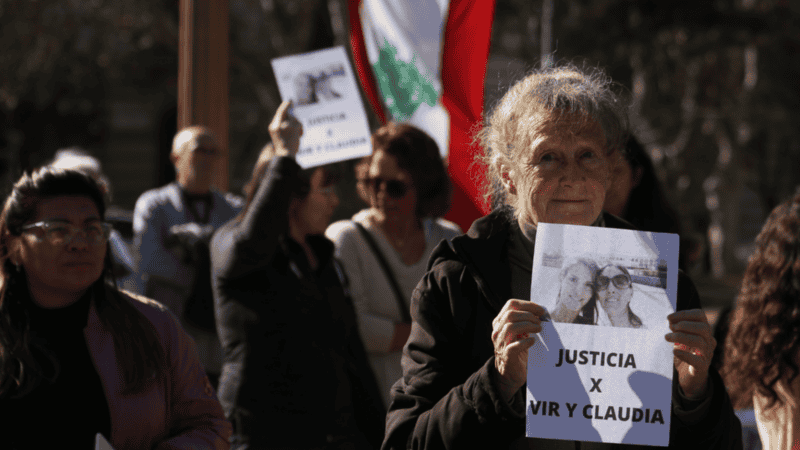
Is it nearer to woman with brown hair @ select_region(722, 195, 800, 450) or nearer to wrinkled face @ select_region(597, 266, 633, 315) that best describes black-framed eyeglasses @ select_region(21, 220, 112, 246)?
wrinkled face @ select_region(597, 266, 633, 315)

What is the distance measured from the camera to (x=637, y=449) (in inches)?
70.7

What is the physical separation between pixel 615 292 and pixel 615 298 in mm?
12

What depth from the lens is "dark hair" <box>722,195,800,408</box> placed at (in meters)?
2.49

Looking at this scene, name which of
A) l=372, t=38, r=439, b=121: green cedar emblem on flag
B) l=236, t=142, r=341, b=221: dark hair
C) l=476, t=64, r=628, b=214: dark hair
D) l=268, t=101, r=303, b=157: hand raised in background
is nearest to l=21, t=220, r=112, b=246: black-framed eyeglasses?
l=236, t=142, r=341, b=221: dark hair

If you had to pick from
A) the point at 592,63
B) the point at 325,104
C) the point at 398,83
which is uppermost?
the point at 592,63

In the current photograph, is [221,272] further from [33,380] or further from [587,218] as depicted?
[587,218]

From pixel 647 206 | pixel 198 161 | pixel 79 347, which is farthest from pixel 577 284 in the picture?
pixel 198 161

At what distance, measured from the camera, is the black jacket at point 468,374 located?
5.71 ft

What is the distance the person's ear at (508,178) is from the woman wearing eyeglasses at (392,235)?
1.47m

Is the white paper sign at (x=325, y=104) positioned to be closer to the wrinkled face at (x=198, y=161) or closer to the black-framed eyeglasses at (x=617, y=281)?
the wrinkled face at (x=198, y=161)

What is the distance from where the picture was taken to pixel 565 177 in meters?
1.86

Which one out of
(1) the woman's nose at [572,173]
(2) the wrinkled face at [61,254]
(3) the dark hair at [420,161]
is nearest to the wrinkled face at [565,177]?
(1) the woman's nose at [572,173]

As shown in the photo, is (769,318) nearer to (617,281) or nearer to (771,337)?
(771,337)

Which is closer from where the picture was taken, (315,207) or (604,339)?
(604,339)
